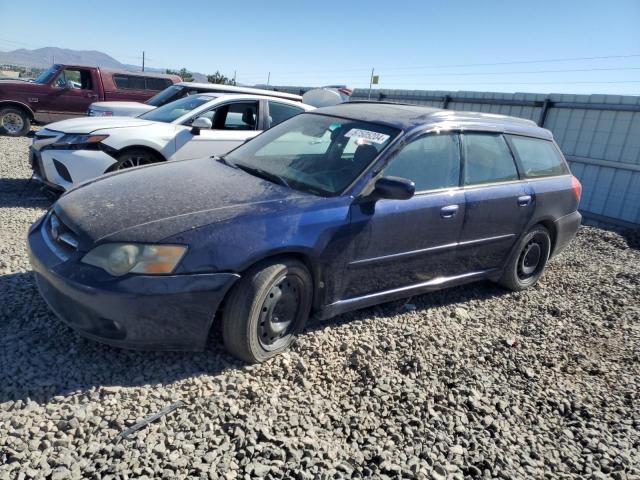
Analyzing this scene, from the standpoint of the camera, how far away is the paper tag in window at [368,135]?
3451mm

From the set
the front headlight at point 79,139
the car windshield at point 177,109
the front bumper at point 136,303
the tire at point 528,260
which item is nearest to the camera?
the front bumper at point 136,303

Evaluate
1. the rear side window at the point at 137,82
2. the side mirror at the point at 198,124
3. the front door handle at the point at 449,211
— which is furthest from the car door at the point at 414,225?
the rear side window at the point at 137,82

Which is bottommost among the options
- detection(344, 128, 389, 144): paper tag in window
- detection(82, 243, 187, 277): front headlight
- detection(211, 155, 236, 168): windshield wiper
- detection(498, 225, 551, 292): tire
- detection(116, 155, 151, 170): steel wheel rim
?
detection(498, 225, 551, 292): tire

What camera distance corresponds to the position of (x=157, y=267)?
98.7 inches

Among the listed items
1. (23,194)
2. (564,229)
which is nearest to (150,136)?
(23,194)

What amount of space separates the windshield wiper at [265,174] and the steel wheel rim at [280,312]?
73 cm

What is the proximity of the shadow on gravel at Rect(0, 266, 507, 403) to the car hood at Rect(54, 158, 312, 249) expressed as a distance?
0.70m

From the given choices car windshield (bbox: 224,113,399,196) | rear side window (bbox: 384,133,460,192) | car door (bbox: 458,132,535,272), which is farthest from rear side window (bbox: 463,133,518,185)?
car windshield (bbox: 224,113,399,196)

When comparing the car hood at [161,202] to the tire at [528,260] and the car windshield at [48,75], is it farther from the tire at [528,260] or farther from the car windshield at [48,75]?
the car windshield at [48,75]

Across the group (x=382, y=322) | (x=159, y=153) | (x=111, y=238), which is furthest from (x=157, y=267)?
(x=159, y=153)

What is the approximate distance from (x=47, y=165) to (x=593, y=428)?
592 centimetres

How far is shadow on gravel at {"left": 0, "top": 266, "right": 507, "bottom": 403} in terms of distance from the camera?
8.27ft

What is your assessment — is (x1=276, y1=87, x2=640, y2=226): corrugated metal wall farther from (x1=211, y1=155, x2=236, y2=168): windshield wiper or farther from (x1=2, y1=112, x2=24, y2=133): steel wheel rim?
(x1=2, y1=112, x2=24, y2=133): steel wheel rim

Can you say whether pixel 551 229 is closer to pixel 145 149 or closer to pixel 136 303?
pixel 136 303
